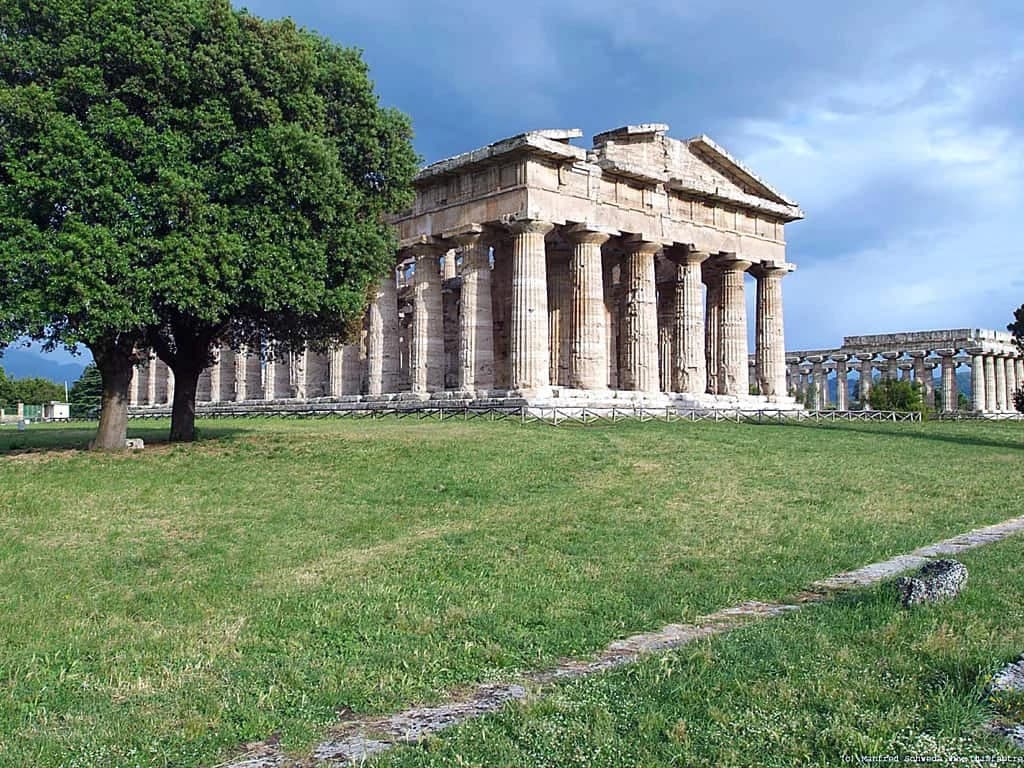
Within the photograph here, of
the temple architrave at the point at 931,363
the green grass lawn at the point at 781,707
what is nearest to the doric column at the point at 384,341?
the green grass lawn at the point at 781,707

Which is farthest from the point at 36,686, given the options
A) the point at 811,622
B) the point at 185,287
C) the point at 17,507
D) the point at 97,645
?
the point at 185,287

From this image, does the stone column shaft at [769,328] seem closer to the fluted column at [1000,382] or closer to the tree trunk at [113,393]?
the tree trunk at [113,393]

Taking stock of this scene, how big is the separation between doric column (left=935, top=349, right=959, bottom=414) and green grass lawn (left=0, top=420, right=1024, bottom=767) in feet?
231

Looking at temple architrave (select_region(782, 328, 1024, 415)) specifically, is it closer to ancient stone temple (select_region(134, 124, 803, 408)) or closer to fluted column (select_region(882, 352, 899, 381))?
fluted column (select_region(882, 352, 899, 381))

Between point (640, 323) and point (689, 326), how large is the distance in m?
3.93

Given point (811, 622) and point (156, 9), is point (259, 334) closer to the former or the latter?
point (156, 9)

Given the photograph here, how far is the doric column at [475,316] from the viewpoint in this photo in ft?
148

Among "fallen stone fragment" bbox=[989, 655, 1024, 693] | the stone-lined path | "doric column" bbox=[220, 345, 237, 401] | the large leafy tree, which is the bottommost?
the stone-lined path

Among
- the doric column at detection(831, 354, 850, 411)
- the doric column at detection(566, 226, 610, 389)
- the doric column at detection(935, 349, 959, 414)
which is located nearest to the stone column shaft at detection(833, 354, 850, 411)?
the doric column at detection(831, 354, 850, 411)

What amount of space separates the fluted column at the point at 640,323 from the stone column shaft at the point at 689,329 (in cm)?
283

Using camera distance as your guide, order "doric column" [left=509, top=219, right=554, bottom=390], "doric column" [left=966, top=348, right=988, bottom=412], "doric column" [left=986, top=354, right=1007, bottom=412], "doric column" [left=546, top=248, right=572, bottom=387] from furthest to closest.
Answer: "doric column" [left=986, top=354, right=1007, bottom=412] < "doric column" [left=966, top=348, right=988, bottom=412] < "doric column" [left=546, top=248, right=572, bottom=387] < "doric column" [left=509, top=219, right=554, bottom=390]

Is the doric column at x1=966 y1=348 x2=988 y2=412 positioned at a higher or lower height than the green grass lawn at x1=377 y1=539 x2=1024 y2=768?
higher

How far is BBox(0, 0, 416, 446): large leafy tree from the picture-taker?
23875 millimetres

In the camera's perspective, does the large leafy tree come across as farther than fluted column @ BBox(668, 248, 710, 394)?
No
